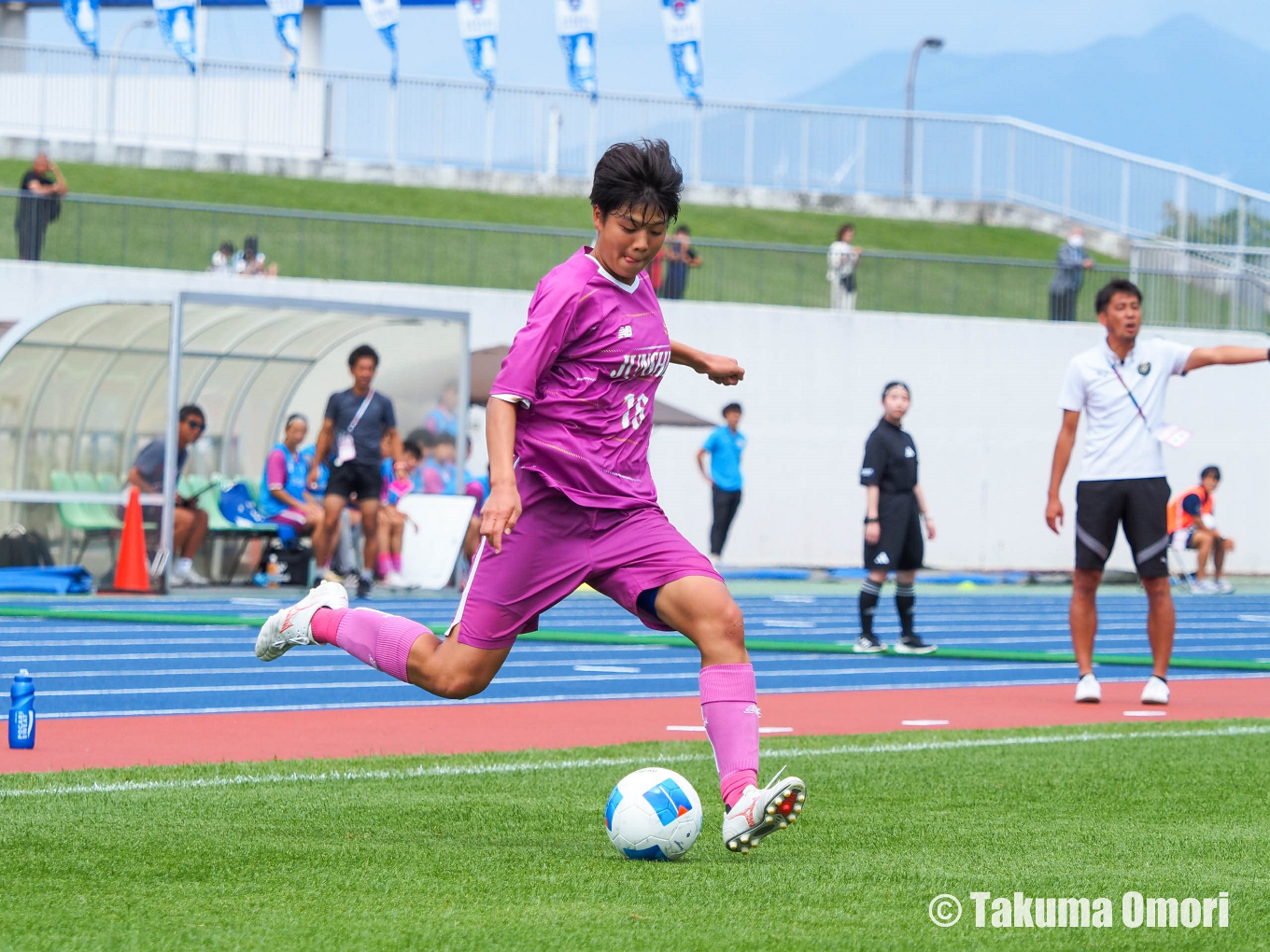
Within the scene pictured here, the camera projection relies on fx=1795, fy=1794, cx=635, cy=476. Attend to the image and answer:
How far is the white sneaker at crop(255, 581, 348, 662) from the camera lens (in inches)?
237

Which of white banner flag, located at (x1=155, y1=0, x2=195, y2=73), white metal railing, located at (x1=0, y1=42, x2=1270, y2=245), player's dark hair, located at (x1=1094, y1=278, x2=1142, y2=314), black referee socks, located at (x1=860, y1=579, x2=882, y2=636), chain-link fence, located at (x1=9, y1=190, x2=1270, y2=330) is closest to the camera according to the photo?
player's dark hair, located at (x1=1094, y1=278, x2=1142, y2=314)

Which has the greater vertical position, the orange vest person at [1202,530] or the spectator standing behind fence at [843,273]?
the spectator standing behind fence at [843,273]

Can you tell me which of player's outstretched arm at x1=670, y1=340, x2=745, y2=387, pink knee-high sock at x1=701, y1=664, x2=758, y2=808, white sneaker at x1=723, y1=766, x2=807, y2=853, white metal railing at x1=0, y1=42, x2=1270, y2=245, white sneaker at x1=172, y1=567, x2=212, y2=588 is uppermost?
white metal railing at x1=0, y1=42, x2=1270, y2=245

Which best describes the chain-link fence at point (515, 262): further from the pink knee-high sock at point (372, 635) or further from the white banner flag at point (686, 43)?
the pink knee-high sock at point (372, 635)

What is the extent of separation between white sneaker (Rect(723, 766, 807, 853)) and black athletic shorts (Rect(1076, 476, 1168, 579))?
16.9ft

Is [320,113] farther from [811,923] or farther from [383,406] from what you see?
[811,923]

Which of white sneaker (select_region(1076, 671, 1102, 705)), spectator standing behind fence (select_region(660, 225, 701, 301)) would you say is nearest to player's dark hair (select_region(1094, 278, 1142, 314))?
white sneaker (select_region(1076, 671, 1102, 705))

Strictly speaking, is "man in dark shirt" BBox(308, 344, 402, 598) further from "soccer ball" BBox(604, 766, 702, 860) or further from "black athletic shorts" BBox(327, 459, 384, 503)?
"soccer ball" BBox(604, 766, 702, 860)

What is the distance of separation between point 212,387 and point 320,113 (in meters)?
19.8

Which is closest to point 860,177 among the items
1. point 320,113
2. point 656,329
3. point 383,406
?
point 320,113

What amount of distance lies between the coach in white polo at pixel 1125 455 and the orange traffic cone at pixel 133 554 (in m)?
9.73

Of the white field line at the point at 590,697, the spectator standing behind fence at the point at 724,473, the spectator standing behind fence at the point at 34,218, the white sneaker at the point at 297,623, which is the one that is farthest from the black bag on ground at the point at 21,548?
the white sneaker at the point at 297,623

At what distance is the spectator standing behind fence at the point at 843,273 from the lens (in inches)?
1061

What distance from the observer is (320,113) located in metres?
37.7
